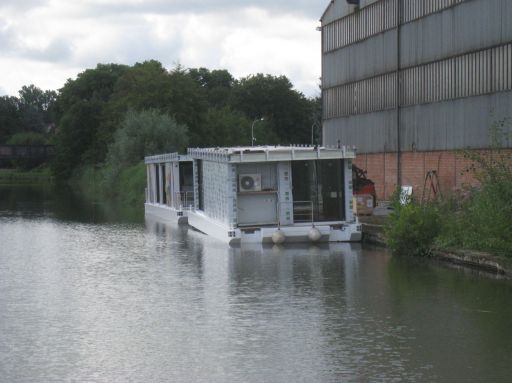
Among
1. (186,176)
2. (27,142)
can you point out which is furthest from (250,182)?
(27,142)

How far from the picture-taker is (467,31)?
114 ft

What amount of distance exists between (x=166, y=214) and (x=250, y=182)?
15.7 meters

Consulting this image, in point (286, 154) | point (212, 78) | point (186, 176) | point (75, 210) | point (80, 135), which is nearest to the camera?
point (286, 154)

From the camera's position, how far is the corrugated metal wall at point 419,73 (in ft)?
109

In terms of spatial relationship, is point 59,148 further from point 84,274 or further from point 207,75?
point 84,274

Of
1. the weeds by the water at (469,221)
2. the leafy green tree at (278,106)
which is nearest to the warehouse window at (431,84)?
the weeds by the water at (469,221)

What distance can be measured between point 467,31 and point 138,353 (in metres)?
25.6

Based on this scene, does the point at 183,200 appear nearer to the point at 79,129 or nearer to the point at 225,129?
the point at 225,129

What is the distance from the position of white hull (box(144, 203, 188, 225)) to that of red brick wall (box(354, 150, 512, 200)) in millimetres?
8899

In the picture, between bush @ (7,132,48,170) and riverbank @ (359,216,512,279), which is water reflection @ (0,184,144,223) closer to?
riverbank @ (359,216,512,279)

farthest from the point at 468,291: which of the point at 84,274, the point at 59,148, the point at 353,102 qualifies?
the point at 59,148

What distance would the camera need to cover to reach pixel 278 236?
2717cm

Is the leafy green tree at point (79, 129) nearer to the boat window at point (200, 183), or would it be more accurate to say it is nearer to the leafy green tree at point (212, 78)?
the leafy green tree at point (212, 78)

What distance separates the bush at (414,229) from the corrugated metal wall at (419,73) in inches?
390
